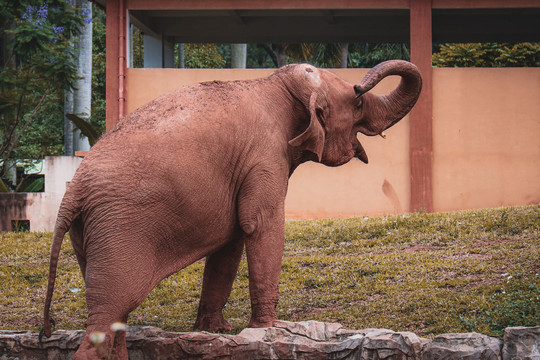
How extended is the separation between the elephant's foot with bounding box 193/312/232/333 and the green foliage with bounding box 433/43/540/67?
50.3 feet

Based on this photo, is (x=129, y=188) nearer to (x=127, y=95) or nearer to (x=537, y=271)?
(x=537, y=271)

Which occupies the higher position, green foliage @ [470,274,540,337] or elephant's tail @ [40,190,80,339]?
elephant's tail @ [40,190,80,339]

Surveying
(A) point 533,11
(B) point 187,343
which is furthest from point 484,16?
(B) point 187,343

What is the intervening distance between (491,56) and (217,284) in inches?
659

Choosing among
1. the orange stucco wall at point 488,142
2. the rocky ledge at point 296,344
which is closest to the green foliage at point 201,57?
the orange stucco wall at point 488,142

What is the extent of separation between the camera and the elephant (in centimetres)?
543

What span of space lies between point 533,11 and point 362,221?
23.0ft

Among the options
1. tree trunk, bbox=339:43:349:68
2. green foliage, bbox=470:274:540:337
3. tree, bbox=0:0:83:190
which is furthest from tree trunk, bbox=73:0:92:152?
green foliage, bbox=470:274:540:337

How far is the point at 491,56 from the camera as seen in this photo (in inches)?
861

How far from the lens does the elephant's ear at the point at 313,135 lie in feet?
21.0

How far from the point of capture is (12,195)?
13.9 meters

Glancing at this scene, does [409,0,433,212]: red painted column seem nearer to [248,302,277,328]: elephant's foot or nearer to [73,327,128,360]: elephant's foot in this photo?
[248,302,277,328]: elephant's foot

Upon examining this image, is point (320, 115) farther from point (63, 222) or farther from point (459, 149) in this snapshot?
point (459, 149)

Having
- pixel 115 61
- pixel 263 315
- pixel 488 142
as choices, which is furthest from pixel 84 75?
pixel 263 315
